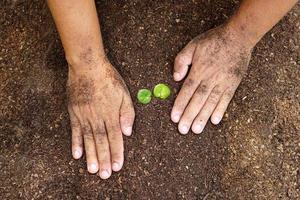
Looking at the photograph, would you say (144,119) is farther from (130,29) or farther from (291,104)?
(291,104)

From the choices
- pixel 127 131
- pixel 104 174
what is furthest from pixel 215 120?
pixel 104 174

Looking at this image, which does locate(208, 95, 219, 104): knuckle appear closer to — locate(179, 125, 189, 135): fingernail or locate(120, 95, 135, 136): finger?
locate(179, 125, 189, 135): fingernail

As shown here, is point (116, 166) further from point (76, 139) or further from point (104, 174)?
point (76, 139)

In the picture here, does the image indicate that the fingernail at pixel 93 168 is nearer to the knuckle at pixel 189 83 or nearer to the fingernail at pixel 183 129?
the fingernail at pixel 183 129

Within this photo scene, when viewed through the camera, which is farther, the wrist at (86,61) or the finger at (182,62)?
the finger at (182,62)

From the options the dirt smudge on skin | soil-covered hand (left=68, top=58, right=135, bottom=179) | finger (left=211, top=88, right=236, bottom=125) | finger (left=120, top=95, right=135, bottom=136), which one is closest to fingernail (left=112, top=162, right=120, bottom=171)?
soil-covered hand (left=68, top=58, right=135, bottom=179)

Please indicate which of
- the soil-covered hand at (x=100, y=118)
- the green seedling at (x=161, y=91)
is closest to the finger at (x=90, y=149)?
the soil-covered hand at (x=100, y=118)
